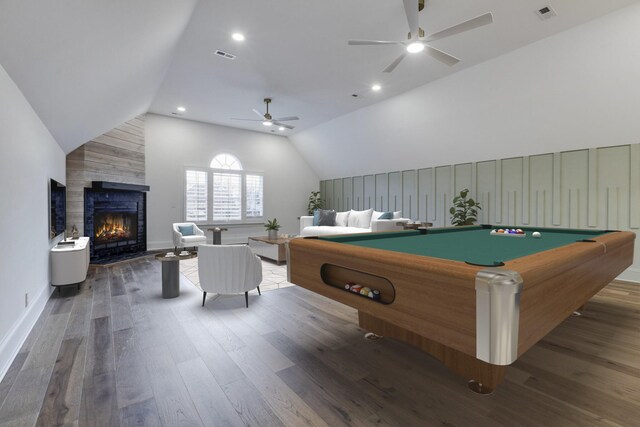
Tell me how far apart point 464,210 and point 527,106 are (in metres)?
2.13

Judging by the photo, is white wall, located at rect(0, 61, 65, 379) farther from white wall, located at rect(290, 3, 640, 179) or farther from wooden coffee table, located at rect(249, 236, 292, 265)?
white wall, located at rect(290, 3, 640, 179)

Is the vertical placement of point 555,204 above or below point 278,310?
above

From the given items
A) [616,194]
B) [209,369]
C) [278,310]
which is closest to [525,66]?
[616,194]

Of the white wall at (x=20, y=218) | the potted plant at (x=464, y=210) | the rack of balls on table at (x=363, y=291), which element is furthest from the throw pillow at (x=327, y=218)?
the rack of balls on table at (x=363, y=291)

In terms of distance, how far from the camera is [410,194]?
7.16 metres

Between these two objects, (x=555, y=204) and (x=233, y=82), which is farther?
(x=233, y=82)

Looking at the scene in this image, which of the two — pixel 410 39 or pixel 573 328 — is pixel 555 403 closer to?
pixel 573 328

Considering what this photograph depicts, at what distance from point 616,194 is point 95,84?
6923mm

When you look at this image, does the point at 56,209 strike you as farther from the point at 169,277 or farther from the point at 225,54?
the point at 225,54

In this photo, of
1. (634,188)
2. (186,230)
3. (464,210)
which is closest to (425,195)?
(464,210)

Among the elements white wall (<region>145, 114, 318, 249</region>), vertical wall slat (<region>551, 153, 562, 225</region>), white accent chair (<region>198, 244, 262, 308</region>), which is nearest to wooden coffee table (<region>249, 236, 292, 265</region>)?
white accent chair (<region>198, 244, 262, 308</region>)

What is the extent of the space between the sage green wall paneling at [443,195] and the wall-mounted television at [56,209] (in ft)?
22.0

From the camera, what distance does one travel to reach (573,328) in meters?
2.57

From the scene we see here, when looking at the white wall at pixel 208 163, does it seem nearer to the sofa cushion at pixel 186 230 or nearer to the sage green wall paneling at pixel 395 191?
the sofa cushion at pixel 186 230
